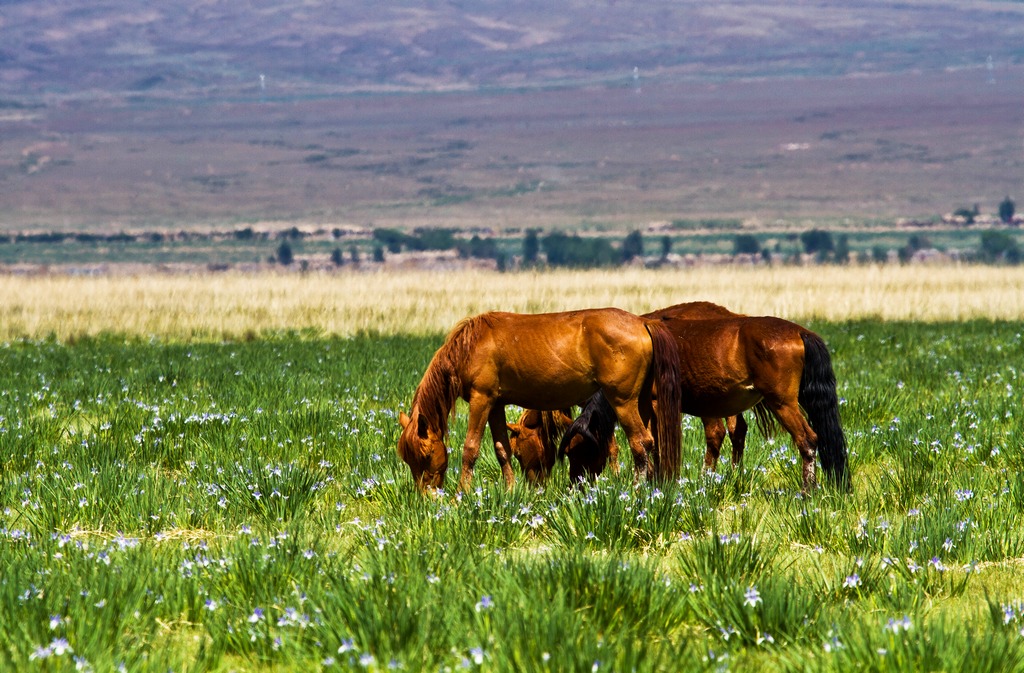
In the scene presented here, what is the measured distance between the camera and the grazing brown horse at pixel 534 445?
8.54m

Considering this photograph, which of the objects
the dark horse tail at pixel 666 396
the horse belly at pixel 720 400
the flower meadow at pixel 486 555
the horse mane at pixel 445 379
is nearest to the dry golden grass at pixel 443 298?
the flower meadow at pixel 486 555

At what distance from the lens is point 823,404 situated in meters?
8.23

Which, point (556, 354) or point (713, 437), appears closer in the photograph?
point (556, 354)

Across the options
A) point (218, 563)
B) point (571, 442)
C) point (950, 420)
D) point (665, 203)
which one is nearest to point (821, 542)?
point (571, 442)

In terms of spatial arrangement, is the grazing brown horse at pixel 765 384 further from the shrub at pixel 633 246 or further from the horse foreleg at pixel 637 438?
the shrub at pixel 633 246

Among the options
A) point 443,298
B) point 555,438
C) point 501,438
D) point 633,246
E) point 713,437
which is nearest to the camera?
point 501,438

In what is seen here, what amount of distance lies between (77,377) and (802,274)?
3323 centimetres

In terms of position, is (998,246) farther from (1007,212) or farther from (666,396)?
(666,396)

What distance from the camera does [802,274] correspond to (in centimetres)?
4416

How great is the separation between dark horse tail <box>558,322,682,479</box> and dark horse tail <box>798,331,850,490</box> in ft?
3.08

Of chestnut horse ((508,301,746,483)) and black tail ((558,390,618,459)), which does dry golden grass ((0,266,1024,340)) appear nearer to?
chestnut horse ((508,301,746,483))

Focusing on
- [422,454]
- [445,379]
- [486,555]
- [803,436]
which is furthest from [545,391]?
[486,555]

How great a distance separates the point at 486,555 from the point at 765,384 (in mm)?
3064

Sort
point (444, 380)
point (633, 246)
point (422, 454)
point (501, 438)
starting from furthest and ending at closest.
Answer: point (633, 246) → point (501, 438) → point (444, 380) → point (422, 454)
